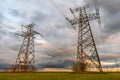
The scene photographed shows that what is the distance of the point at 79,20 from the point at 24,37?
2286cm

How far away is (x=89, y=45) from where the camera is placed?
112 ft

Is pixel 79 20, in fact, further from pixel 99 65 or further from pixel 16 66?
pixel 16 66

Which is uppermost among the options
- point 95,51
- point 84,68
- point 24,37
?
point 24,37

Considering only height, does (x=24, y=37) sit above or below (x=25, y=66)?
above

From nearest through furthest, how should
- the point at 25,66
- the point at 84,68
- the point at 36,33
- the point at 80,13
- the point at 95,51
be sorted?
1. the point at 95,51
2. the point at 84,68
3. the point at 80,13
4. the point at 25,66
5. the point at 36,33

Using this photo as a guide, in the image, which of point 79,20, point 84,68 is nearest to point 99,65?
point 84,68

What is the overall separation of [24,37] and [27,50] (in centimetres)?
417

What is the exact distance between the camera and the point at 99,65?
110 feet

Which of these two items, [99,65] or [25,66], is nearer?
[99,65]

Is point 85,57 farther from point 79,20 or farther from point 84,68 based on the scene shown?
point 79,20

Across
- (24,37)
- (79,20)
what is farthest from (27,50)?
(79,20)

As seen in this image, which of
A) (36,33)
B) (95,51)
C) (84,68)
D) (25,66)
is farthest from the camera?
(36,33)

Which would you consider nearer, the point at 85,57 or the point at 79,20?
the point at 85,57

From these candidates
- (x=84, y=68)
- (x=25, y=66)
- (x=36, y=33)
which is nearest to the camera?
(x=84, y=68)
